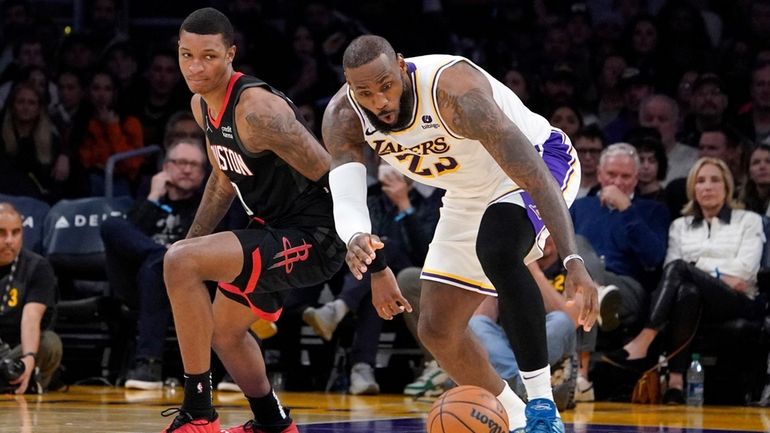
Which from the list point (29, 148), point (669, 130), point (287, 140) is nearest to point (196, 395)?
point (287, 140)

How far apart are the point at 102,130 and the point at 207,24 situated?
251 inches

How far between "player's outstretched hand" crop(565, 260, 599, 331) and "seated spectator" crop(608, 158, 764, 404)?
433cm

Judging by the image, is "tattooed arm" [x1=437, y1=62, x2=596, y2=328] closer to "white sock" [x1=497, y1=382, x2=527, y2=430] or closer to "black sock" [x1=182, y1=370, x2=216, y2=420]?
"white sock" [x1=497, y1=382, x2=527, y2=430]

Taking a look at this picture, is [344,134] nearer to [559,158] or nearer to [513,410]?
[559,158]

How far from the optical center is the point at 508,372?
768 cm

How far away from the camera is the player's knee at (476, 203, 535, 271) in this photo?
494 centimetres

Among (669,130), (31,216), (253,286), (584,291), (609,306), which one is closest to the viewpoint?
(584,291)

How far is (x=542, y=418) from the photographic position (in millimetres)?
5012

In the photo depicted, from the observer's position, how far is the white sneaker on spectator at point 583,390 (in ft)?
28.7

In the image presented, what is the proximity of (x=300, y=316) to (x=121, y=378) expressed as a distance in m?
1.52

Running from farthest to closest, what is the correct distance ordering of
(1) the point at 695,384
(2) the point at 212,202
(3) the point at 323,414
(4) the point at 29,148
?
(4) the point at 29,148 < (1) the point at 695,384 < (3) the point at 323,414 < (2) the point at 212,202

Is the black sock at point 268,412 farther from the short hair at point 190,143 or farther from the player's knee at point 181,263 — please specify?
the short hair at point 190,143

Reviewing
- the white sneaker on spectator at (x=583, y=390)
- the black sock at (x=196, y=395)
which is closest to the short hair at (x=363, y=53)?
the black sock at (x=196, y=395)

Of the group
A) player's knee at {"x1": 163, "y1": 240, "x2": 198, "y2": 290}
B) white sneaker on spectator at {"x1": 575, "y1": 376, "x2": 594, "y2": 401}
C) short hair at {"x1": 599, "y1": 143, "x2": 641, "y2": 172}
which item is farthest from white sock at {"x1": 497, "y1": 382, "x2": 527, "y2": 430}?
short hair at {"x1": 599, "y1": 143, "x2": 641, "y2": 172}
